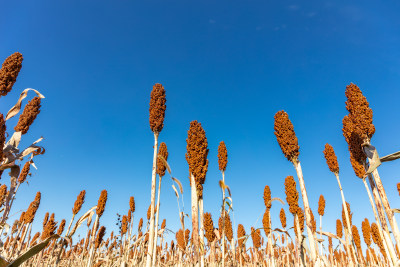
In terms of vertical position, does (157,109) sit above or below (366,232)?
above

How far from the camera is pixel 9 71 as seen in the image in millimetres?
3211

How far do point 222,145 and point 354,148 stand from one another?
6281 mm

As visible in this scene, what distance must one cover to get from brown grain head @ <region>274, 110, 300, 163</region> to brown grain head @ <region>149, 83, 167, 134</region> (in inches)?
133

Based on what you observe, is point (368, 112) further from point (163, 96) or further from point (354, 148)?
point (163, 96)

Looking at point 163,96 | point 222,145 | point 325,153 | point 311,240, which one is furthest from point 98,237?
point 325,153

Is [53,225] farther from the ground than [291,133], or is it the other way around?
[291,133]

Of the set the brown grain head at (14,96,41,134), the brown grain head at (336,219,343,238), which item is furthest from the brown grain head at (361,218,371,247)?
the brown grain head at (14,96,41,134)

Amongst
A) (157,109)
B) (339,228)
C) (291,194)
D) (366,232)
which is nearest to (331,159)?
(291,194)

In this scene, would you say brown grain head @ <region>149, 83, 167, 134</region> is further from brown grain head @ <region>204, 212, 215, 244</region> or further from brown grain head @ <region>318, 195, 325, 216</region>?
brown grain head @ <region>318, 195, 325, 216</region>

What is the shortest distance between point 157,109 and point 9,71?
4.07 metres

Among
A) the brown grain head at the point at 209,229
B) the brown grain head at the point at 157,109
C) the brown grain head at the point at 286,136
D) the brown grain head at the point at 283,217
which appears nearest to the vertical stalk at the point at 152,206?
the brown grain head at the point at 157,109

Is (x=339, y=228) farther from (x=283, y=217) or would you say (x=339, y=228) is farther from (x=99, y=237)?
(x=99, y=237)

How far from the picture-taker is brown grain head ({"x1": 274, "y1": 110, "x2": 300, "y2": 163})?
6.19m

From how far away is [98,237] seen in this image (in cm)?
1321
